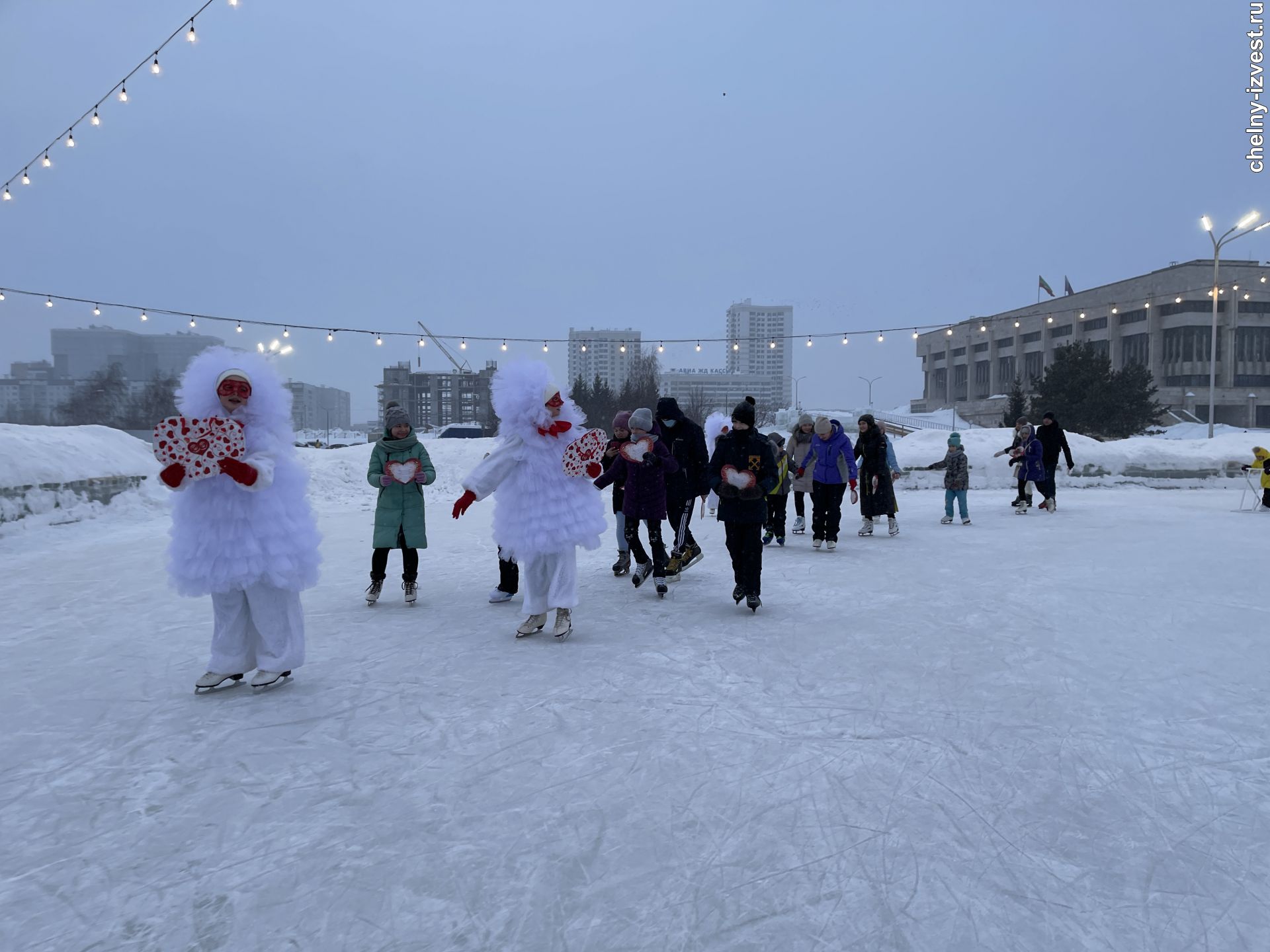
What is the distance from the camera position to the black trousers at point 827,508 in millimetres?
10055

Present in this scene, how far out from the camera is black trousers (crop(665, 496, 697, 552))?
7.81 m

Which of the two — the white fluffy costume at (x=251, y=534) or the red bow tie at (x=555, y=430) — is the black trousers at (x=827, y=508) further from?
the white fluffy costume at (x=251, y=534)

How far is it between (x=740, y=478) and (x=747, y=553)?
0.65m

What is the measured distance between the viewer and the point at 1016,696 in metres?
4.28

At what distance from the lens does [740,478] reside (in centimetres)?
634

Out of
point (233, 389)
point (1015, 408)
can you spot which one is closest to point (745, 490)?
point (233, 389)

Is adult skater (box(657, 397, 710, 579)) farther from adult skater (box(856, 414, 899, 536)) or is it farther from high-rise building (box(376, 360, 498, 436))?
high-rise building (box(376, 360, 498, 436))

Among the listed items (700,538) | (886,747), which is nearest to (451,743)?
(886,747)

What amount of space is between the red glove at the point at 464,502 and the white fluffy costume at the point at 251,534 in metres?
1.22

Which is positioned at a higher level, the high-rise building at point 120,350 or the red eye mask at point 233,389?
the high-rise building at point 120,350

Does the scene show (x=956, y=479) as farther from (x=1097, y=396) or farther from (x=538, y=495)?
(x=1097, y=396)

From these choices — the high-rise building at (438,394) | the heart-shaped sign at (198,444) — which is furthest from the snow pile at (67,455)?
Result: the high-rise building at (438,394)

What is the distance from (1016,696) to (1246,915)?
1980mm

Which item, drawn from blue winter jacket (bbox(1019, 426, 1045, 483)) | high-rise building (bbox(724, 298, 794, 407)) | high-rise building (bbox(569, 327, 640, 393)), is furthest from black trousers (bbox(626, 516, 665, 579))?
high-rise building (bbox(724, 298, 794, 407))
